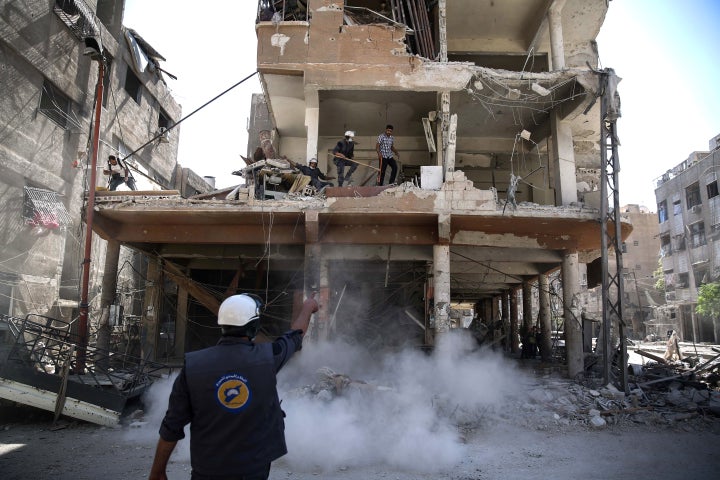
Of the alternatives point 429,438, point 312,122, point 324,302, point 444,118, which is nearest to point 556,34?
point 444,118

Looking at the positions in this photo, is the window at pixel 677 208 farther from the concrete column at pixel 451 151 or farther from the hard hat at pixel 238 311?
the hard hat at pixel 238 311

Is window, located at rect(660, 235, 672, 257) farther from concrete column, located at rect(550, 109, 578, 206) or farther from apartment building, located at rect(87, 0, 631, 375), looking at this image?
concrete column, located at rect(550, 109, 578, 206)

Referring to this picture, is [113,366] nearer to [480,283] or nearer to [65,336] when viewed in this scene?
[65,336]

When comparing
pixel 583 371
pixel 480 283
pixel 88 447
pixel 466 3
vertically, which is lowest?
pixel 88 447

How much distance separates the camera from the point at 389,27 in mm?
11570

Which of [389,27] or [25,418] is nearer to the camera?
[25,418]

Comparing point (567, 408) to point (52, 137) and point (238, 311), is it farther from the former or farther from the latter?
point (52, 137)

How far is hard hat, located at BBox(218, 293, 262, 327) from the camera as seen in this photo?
2.64m

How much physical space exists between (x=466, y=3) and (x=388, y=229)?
270 inches

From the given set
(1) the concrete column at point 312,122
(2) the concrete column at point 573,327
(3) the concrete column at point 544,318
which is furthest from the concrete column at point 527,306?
(1) the concrete column at point 312,122

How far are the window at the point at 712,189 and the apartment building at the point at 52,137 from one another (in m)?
35.5

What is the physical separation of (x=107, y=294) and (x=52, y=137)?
7.59 m

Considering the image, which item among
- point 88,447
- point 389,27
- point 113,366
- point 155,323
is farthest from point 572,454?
point 155,323

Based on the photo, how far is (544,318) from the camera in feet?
57.2
